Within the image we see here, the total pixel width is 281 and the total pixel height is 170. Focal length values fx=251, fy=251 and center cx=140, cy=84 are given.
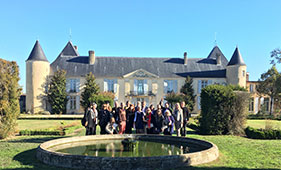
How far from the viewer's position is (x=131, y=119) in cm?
1111

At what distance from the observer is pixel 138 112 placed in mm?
10711

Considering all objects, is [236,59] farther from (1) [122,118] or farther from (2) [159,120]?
(1) [122,118]

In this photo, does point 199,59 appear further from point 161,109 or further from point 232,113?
point 161,109

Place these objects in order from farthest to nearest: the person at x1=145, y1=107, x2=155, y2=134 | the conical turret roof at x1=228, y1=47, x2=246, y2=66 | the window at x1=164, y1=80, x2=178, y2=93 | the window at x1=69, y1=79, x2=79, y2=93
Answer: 1. the window at x1=164, y1=80, x2=178, y2=93
2. the window at x1=69, y1=79, x2=79, y2=93
3. the conical turret roof at x1=228, y1=47, x2=246, y2=66
4. the person at x1=145, y1=107, x2=155, y2=134

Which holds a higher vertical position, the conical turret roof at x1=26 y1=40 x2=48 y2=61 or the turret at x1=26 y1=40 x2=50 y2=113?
the conical turret roof at x1=26 y1=40 x2=48 y2=61

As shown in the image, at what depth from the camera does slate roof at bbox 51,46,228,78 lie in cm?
3588

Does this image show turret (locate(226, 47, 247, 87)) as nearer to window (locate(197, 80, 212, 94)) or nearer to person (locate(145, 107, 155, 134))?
Answer: window (locate(197, 80, 212, 94))

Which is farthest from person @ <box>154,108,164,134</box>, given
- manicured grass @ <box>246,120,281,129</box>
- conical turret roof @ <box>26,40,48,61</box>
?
conical turret roof @ <box>26,40,48,61</box>

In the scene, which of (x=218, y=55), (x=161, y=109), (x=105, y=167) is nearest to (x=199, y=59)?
(x=218, y=55)

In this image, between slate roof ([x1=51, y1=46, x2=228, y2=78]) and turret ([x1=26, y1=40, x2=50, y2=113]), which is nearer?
turret ([x1=26, y1=40, x2=50, y2=113])

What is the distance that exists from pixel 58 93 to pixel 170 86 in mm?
15402

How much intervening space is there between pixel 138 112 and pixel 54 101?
2491 cm

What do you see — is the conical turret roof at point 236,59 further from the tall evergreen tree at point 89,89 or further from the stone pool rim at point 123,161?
the stone pool rim at point 123,161

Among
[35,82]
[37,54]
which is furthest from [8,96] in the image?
[37,54]
